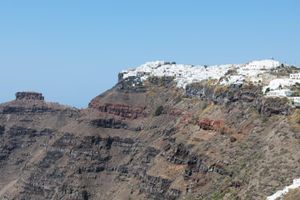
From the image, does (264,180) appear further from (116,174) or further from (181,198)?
(116,174)

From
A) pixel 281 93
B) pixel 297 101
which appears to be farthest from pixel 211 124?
pixel 297 101

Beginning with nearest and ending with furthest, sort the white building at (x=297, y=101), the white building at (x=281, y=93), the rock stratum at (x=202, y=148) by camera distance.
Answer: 1. the rock stratum at (x=202, y=148)
2. the white building at (x=297, y=101)
3. the white building at (x=281, y=93)

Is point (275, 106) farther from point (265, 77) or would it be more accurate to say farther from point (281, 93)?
point (265, 77)

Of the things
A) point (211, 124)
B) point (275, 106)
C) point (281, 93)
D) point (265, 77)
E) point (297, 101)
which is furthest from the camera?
point (265, 77)

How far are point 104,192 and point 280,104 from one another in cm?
6569

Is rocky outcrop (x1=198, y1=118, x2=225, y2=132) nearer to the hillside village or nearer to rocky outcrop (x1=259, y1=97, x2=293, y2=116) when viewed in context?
the hillside village

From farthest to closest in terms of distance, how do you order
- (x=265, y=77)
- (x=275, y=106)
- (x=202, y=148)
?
(x=265, y=77)
(x=202, y=148)
(x=275, y=106)

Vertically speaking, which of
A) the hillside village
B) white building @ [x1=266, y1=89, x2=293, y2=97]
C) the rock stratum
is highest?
the hillside village

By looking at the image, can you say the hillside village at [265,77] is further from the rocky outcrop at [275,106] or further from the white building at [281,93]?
the rocky outcrop at [275,106]

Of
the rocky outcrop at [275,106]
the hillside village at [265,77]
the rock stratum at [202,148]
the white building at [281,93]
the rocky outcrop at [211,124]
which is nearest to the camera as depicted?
the rock stratum at [202,148]

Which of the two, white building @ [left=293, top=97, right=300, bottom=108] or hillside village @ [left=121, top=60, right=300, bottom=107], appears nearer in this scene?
white building @ [left=293, top=97, right=300, bottom=108]

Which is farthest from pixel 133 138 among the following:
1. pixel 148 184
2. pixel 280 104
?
pixel 280 104

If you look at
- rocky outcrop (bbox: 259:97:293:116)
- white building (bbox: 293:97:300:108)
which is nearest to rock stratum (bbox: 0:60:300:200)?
rocky outcrop (bbox: 259:97:293:116)

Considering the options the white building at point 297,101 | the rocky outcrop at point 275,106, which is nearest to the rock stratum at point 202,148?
the rocky outcrop at point 275,106
